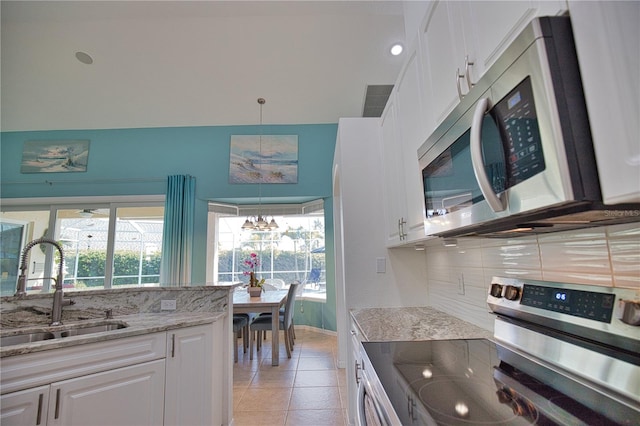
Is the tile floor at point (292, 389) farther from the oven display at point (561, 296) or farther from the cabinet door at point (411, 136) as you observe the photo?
the oven display at point (561, 296)

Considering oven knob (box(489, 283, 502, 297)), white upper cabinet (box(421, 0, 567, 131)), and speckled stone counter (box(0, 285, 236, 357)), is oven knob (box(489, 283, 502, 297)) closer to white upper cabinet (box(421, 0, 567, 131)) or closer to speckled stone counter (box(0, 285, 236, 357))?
white upper cabinet (box(421, 0, 567, 131))

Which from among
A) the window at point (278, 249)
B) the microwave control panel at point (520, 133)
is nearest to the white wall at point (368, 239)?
the microwave control panel at point (520, 133)

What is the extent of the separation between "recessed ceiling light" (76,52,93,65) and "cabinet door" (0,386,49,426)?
13.5ft

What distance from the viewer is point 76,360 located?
1438mm

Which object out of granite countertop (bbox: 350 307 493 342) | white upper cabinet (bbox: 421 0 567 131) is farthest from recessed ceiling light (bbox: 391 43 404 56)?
granite countertop (bbox: 350 307 493 342)

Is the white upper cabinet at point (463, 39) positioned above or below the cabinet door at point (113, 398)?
above

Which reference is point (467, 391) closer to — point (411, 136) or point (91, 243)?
point (411, 136)

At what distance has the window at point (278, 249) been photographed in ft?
16.7

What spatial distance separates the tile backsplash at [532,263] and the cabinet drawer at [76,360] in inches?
70.2

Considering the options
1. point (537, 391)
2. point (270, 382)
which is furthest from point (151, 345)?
point (537, 391)

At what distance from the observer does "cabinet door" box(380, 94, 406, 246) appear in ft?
5.66

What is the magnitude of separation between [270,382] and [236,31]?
4027 mm

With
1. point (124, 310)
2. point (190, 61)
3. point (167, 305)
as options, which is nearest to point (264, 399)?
point (167, 305)

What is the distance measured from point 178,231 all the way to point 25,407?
3.28 meters
